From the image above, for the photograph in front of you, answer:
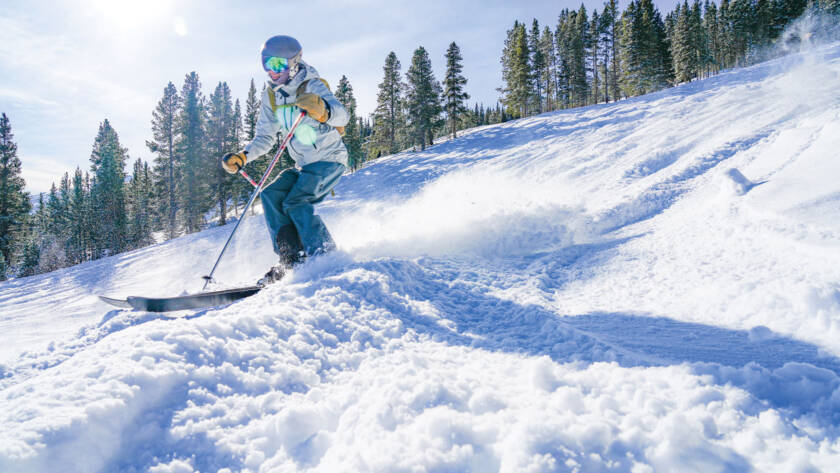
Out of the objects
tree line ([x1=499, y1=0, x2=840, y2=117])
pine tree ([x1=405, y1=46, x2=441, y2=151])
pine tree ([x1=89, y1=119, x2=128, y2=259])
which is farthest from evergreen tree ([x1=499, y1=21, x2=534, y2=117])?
pine tree ([x1=89, y1=119, x2=128, y2=259])

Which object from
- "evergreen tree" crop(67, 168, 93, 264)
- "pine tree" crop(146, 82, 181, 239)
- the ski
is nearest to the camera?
the ski

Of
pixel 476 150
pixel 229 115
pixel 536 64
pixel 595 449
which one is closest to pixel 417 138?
pixel 476 150

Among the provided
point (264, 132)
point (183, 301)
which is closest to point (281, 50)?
point (264, 132)

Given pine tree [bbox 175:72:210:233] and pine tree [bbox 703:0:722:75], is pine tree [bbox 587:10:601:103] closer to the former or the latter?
pine tree [bbox 703:0:722:75]

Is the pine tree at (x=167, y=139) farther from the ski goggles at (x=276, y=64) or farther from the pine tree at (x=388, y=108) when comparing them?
the ski goggles at (x=276, y=64)

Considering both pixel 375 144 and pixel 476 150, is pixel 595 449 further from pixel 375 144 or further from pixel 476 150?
pixel 375 144

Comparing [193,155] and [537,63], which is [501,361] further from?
[537,63]

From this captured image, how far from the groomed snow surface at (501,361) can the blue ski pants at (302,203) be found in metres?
0.38

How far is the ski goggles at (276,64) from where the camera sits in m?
4.16

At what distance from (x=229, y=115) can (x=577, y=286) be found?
37.6m

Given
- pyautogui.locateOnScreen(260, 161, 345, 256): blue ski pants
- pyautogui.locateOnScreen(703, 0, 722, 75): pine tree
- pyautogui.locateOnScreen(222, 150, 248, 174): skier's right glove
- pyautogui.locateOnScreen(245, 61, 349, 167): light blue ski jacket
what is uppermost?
pyautogui.locateOnScreen(703, 0, 722, 75): pine tree

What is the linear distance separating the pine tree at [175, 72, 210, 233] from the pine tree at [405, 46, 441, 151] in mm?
19491

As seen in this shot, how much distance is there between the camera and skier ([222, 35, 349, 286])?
4.21 meters

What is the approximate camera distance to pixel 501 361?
2029 mm
